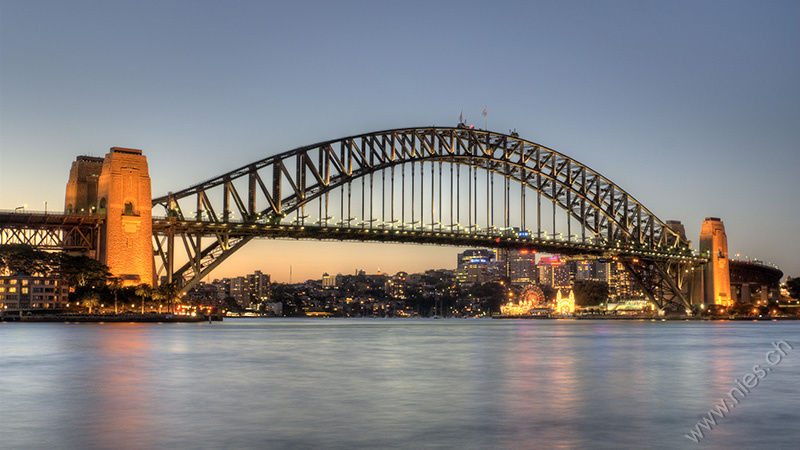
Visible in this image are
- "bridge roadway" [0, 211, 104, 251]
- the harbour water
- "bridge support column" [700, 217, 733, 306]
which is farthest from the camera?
"bridge support column" [700, 217, 733, 306]

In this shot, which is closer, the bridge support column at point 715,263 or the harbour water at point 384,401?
the harbour water at point 384,401

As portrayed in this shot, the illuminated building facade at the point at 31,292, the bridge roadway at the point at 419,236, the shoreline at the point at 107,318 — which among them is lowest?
the shoreline at the point at 107,318

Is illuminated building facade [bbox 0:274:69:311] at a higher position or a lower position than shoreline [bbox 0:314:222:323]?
higher

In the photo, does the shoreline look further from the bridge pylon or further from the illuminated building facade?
the illuminated building facade

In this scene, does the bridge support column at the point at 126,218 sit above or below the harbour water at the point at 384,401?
above

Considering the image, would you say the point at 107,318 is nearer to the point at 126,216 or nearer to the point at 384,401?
the point at 126,216

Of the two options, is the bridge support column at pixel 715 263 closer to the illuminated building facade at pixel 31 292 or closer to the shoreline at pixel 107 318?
the shoreline at pixel 107 318

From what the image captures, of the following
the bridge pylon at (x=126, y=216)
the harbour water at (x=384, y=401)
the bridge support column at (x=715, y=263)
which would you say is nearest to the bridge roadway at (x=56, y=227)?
the bridge pylon at (x=126, y=216)

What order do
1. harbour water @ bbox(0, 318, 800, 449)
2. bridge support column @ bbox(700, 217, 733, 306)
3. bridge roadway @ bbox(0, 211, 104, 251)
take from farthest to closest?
1. bridge support column @ bbox(700, 217, 733, 306)
2. bridge roadway @ bbox(0, 211, 104, 251)
3. harbour water @ bbox(0, 318, 800, 449)

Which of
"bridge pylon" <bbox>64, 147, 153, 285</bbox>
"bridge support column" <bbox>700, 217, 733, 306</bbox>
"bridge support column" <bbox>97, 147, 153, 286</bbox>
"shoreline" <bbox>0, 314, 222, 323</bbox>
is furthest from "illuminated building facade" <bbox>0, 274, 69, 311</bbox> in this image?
Result: "bridge support column" <bbox>700, 217, 733, 306</bbox>
